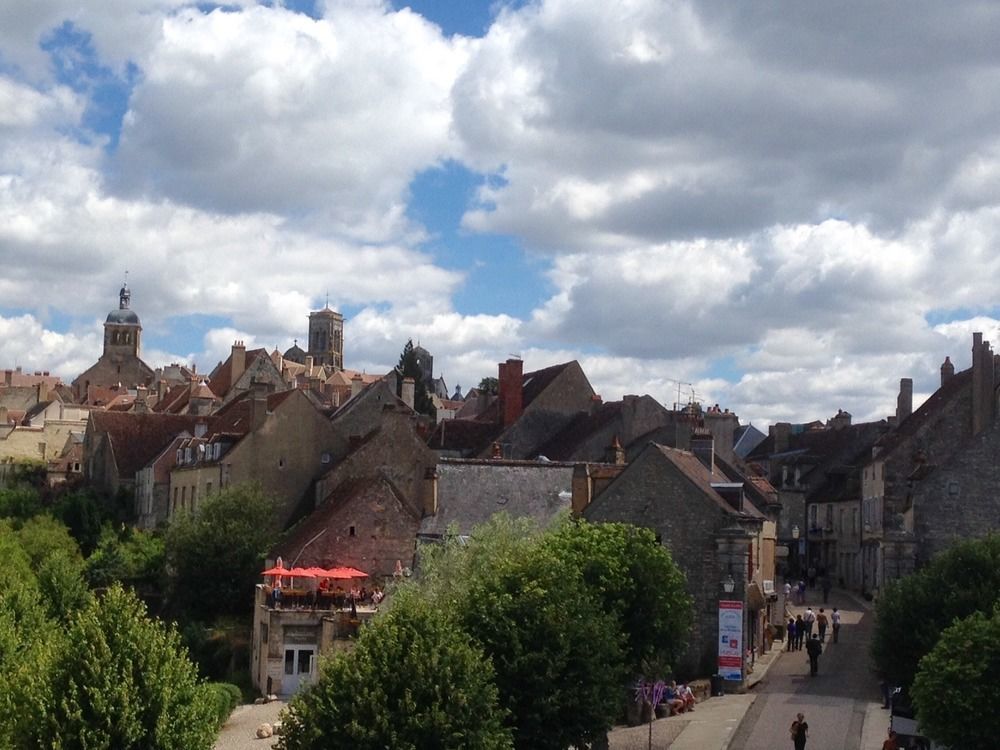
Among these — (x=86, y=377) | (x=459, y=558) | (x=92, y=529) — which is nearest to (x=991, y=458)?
(x=459, y=558)

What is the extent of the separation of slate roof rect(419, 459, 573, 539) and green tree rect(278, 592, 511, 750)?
26.0m

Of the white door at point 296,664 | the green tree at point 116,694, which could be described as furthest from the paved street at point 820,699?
the white door at point 296,664

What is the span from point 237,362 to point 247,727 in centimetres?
6348

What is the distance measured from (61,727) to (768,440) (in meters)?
83.6

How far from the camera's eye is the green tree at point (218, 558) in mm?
66438

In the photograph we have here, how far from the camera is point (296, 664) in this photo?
5812 cm

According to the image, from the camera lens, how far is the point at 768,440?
112 m

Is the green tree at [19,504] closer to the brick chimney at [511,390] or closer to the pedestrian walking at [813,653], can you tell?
the brick chimney at [511,390]

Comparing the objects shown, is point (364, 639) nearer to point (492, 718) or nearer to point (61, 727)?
point (492, 718)

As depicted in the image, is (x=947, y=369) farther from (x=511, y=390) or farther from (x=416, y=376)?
(x=416, y=376)

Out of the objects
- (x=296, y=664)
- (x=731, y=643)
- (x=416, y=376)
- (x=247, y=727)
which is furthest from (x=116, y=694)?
(x=416, y=376)

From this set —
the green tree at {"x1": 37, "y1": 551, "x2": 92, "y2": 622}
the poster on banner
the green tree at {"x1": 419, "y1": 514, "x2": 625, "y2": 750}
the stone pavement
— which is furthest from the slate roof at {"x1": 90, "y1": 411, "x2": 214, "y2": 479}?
the green tree at {"x1": 419, "y1": 514, "x2": 625, "y2": 750}

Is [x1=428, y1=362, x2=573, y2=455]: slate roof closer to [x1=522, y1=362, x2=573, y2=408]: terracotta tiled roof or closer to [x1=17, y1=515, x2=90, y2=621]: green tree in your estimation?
[x1=522, y1=362, x2=573, y2=408]: terracotta tiled roof

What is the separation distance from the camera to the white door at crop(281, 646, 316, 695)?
57.8 meters
